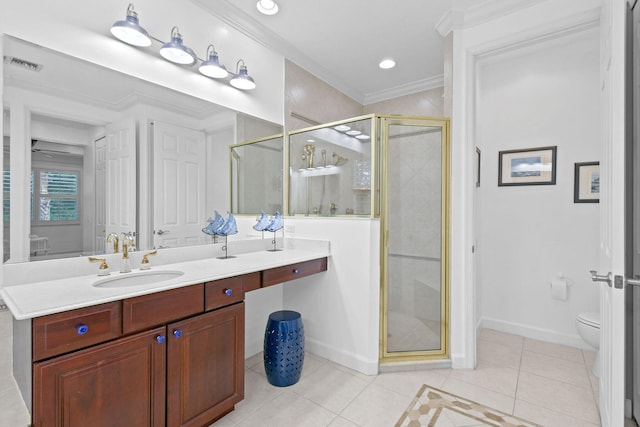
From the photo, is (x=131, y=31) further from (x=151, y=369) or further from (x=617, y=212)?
(x=617, y=212)

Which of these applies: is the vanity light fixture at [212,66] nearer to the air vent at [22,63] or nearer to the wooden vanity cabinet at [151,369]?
the air vent at [22,63]

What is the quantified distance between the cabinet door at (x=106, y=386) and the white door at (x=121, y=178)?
0.67 meters

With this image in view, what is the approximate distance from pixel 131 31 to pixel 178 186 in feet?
2.99

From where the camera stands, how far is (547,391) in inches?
81.9

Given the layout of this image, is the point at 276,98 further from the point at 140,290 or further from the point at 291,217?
the point at 140,290

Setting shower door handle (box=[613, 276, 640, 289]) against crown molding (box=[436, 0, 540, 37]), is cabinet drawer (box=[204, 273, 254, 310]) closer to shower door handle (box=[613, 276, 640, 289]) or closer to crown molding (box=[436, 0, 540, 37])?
shower door handle (box=[613, 276, 640, 289])

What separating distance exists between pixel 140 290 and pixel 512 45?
110 inches

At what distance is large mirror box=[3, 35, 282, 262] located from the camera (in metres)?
1.45

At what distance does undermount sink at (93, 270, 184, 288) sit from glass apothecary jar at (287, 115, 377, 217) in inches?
49.3

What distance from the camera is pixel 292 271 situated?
2154mm

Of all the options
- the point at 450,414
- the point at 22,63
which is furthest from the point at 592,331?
the point at 22,63

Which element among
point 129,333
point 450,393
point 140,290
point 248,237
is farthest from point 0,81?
point 450,393

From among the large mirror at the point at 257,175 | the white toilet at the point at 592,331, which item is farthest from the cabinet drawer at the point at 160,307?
the white toilet at the point at 592,331

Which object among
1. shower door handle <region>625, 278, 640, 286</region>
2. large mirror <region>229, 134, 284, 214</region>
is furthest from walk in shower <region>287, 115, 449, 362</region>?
shower door handle <region>625, 278, 640, 286</region>
